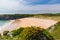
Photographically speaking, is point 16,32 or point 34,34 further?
point 16,32

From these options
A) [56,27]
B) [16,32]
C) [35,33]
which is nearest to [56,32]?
[56,27]

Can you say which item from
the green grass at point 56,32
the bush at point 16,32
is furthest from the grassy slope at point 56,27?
the bush at point 16,32

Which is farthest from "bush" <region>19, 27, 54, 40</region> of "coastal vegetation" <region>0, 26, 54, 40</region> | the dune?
the dune

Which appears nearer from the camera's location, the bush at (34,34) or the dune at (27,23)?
the bush at (34,34)

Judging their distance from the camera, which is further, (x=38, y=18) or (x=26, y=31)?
(x=38, y=18)

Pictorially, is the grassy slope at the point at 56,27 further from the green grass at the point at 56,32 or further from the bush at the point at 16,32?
the bush at the point at 16,32

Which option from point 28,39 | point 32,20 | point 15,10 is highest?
point 15,10

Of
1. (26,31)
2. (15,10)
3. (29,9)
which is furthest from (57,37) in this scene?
(15,10)

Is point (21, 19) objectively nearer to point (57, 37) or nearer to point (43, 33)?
point (43, 33)

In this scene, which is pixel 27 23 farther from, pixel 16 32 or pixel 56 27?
pixel 56 27
